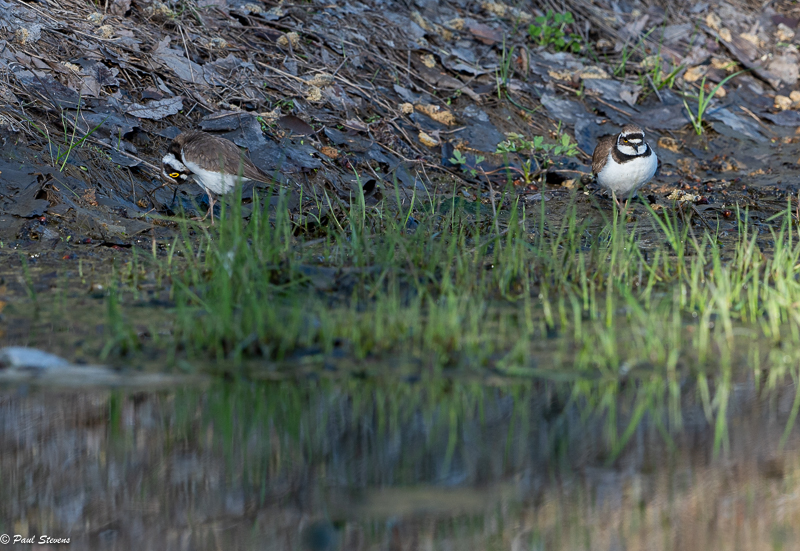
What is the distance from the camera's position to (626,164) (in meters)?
7.16

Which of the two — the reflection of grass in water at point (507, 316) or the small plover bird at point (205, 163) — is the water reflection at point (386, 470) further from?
the small plover bird at point (205, 163)

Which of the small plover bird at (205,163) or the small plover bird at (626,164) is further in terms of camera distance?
the small plover bird at (626,164)

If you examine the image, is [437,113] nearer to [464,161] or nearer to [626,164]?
[464,161]

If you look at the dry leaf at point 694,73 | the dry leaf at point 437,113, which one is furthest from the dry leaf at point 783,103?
the dry leaf at point 437,113

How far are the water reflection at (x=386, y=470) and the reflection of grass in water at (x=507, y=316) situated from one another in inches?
6.6

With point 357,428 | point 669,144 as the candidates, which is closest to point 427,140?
point 669,144

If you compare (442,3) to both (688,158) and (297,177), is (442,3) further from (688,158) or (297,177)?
(297,177)

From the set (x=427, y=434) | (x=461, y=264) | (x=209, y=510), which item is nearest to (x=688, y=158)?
(x=461, y=264)

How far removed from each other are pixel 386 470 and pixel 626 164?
17.0 ft

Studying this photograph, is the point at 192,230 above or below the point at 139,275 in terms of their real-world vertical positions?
above

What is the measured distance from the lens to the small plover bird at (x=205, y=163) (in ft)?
21.0

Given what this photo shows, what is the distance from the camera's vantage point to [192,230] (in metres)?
6.43

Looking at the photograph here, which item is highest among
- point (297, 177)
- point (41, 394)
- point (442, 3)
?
point (442, 3)

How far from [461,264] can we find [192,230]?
8.72 feet
